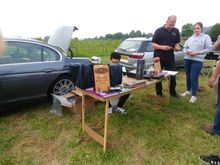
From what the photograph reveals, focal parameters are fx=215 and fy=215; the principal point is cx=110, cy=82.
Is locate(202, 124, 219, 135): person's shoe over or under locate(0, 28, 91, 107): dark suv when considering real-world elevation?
under

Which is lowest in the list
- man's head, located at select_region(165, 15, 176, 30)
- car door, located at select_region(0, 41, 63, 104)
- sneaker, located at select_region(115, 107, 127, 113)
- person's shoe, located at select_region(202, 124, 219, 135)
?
person's shoe, located at select_region(202, 124, 219, 135)

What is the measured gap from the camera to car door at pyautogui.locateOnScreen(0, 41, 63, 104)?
348cm

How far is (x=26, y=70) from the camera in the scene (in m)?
3.64

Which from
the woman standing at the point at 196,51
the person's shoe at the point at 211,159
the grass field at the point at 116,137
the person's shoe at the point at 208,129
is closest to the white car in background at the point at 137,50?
the woman standing at the point at 196,51

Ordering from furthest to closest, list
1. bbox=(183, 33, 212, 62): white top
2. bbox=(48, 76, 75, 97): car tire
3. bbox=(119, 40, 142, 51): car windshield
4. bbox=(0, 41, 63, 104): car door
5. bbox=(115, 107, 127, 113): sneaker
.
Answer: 1. bbox=(119, 40, 142, 51): car windshield
2. bbox=(183, 33, 212, 62): white top
3. bbox=(48, 76, 75, 97): car tire
4. bbox=(115, 107, 127, 113): sneaker
5. bbox=(0, 41, 63, 104): car door

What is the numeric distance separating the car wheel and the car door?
147 millimetres

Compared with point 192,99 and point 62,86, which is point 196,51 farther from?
point 62,86

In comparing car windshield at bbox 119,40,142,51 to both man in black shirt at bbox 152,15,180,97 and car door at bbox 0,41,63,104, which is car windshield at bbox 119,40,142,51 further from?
car door at bbox 0,41,63,104

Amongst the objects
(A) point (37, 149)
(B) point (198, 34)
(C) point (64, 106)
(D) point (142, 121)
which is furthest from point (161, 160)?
(B) point (198, 34)

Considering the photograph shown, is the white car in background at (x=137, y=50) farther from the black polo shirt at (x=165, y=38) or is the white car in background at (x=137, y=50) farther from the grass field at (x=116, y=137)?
the grass field at (x=116, y=137)

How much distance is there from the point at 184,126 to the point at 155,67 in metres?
1.14

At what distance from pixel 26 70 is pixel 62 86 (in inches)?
33.4

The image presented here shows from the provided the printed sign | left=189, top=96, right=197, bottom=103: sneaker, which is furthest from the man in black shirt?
the printed sign

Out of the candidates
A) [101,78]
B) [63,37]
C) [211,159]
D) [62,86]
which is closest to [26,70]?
[62,86]
